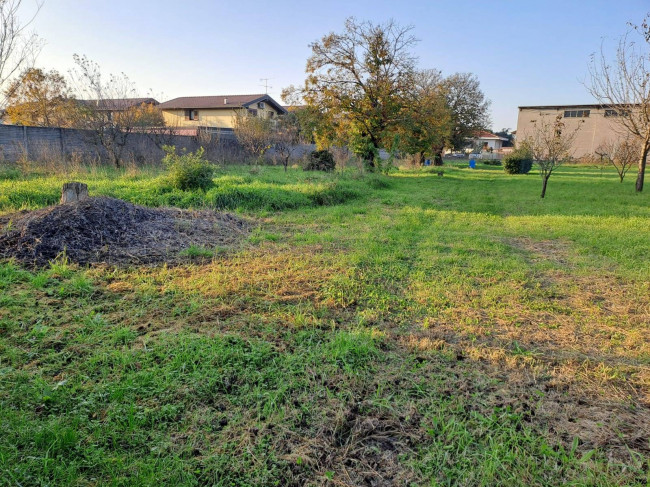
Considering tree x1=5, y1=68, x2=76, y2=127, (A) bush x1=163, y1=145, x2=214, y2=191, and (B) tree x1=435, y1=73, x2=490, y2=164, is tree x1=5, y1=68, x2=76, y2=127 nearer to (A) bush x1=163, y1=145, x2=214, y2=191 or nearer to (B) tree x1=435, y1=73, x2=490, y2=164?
(A) bush x1=163, y1=145, x2=214, y2=191

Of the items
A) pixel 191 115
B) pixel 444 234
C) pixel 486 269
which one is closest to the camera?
pixel 486 269

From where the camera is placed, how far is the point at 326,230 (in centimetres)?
729

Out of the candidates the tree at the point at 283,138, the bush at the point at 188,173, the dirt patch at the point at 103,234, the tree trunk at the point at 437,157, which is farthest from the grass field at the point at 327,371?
the tree trunk at the point at 437,157

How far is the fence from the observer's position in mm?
12055

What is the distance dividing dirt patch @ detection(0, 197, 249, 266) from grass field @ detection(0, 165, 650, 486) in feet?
1.53

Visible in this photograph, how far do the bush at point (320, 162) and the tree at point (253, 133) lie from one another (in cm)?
240

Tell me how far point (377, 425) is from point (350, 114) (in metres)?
19.7

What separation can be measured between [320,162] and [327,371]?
15876 millimetres

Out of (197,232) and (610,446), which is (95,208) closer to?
(197,232)

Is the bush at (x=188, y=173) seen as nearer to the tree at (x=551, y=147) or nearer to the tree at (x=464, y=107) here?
the tree at (x=551, y=147)

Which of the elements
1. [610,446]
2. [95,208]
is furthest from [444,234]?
[95,208]

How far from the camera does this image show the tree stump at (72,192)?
Answer: 6055mm

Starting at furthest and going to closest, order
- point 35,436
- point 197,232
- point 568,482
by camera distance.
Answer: point 197,232
point 35,436
point 568,482

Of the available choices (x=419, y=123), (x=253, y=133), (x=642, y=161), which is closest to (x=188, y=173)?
(x=253, y=133)
